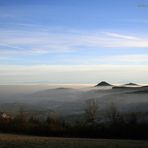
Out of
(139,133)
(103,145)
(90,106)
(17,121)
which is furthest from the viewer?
(90,106)

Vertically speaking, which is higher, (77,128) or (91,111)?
(91,111)

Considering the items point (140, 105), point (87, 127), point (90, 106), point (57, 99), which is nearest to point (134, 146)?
point (87, 127)

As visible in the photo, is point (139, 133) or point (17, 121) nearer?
point (139, 133)

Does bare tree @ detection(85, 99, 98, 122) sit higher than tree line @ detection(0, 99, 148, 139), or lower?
higher

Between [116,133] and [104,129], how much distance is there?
58.1 inches

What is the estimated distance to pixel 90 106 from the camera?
195 ft

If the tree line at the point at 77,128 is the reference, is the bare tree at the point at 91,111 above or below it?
above

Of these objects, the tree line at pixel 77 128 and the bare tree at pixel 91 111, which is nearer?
the tree line at pixel 77 128

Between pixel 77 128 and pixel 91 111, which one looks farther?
pixel 91 111

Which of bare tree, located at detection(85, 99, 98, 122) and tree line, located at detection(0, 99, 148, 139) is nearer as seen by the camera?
tree line, located at detection(0, 99, 148, 139)

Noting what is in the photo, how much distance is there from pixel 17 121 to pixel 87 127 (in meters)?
8.22

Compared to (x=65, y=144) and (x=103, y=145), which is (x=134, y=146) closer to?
(x=103, y=145)

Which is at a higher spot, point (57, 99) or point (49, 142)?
point (57, 99)

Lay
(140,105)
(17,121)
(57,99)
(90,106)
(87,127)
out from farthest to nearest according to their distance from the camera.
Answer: (57,99) → (140,105) → (90,106) → (17,121) → (87,127)
